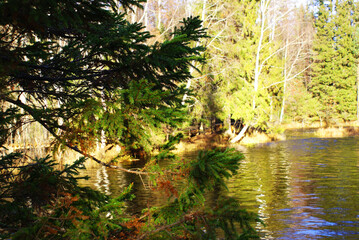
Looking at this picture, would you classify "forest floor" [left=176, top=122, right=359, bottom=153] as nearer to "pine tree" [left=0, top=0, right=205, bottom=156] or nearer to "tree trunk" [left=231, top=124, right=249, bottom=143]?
"tree trunk" [left=231, top=124, right=249, bottom=143]

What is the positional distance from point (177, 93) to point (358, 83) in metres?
46.8

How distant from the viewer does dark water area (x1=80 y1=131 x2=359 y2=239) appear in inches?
300

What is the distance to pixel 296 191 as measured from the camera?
11.1 metres

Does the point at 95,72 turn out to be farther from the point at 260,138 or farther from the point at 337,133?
the point at 337,133

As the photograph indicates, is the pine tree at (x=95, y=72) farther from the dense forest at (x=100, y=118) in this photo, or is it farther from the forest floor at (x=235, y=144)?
the forest floor at (x=235, y=144)

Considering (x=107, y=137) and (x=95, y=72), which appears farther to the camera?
(x=95, y=72)

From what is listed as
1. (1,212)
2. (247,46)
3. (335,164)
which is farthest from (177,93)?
(247,46)

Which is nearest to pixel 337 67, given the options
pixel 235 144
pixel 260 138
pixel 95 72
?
pixel 260 138

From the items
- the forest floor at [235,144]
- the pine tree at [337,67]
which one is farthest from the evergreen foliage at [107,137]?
the pine tree at [337,67]

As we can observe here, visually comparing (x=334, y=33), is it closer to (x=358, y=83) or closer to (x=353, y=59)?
(x=353, y=59)

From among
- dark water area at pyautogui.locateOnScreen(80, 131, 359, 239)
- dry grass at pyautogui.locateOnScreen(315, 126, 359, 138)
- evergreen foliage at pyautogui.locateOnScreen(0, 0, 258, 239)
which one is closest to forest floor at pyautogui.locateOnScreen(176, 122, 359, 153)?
dry grass at pyautogui.locateOnScreen(315, 126, 359, 138)

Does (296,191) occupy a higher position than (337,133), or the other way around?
(337,133)

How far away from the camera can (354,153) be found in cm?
1855

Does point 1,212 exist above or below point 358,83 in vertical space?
below
